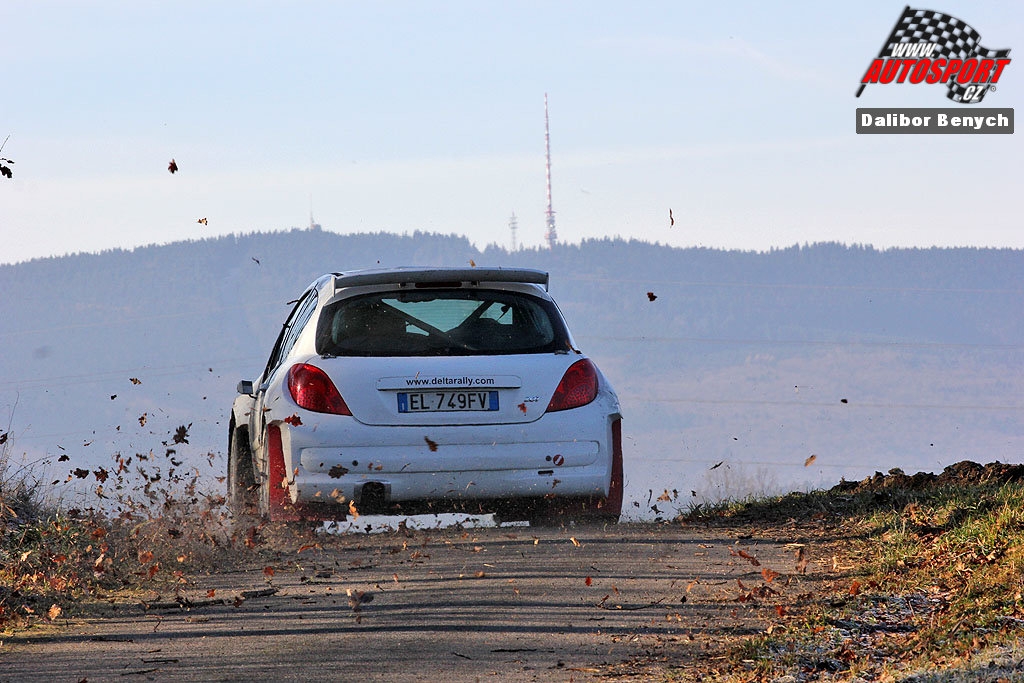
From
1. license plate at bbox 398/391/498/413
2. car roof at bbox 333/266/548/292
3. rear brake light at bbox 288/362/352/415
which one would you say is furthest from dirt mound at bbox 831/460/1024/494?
rear brake light at bbox 288/362/352/415

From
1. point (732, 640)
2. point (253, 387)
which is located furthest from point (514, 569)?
point (253, 387)

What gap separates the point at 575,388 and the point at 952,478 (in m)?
4.06

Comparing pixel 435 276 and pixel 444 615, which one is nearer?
pixel 444 615

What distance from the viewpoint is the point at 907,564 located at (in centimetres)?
766

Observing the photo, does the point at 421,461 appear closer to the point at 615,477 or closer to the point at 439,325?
the point at 439,325

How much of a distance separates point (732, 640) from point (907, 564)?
1.95m

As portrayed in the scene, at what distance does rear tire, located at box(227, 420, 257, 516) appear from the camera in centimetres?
955

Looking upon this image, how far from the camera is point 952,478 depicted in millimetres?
11062

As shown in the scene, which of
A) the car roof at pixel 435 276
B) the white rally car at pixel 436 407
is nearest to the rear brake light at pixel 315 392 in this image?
the white rally car at pixel 436 407

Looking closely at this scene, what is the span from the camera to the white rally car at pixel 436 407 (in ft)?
27.7

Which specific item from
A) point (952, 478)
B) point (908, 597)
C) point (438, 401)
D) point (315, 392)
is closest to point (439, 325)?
point (438, 401)

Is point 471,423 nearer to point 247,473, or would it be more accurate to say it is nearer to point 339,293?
point 339,293

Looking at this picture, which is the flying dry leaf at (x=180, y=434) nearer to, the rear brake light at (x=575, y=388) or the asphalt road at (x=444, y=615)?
the asphalt road at (x=444, y=615)

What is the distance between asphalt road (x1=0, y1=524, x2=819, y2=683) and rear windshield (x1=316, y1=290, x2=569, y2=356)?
129 centimetres
